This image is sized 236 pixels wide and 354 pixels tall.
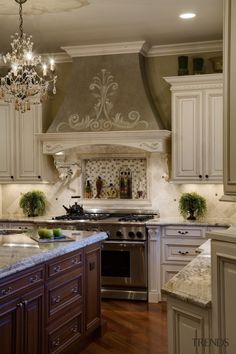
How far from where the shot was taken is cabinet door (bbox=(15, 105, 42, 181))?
21.5 feet

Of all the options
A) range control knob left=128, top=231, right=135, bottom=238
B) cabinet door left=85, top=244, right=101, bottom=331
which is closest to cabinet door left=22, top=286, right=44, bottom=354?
cabinet door left=85, top=244, right=101, bottom=331

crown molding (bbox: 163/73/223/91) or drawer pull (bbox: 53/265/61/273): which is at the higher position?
crown molding (bbox: 163/73/223/91)

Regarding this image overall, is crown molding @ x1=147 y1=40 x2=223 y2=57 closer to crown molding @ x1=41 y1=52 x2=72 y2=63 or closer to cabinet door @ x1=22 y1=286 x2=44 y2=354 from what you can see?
crown molding @ x1=41 y1=52 x2=72 y2=63

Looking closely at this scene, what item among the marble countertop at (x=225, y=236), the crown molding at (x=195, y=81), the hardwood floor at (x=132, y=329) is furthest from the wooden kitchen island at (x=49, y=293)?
the crown molding at (x=195, y=81)

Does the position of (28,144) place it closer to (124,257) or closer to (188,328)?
(124,257)

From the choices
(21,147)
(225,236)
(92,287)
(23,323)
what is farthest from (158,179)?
(225,236)

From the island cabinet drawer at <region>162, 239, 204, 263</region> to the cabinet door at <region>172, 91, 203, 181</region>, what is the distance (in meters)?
0.77

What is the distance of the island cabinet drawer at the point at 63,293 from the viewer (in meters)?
3.70

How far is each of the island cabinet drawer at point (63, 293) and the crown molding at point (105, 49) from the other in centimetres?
318

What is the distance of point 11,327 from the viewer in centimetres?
314

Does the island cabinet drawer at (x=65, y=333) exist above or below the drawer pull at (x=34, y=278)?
below

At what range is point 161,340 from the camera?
4559 millimetres

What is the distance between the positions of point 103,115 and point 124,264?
1873 mm

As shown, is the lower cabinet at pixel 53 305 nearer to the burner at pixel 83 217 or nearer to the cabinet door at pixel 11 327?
the cabinet door at pixel 11 327
